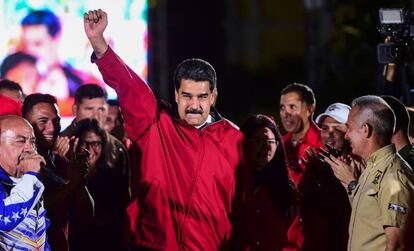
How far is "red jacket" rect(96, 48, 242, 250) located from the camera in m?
Result: 6.59

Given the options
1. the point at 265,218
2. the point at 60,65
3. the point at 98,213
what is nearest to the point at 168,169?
the point at 265,218

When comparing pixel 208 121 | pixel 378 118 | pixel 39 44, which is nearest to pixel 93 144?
pixel 208 121

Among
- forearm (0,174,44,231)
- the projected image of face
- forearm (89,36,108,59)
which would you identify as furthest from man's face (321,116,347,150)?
the projected image of face

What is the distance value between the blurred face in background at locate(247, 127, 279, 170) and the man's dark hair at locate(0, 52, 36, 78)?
23.0ft

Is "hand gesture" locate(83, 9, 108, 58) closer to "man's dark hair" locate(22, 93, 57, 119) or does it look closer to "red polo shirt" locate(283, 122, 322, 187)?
"man's dark hair" locate(22, 93, 57, 119)

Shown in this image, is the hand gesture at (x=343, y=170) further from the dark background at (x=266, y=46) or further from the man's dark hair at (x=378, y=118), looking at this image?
the dark background at (x=266, y=46)

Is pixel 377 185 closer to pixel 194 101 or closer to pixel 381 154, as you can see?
pixel 381 154

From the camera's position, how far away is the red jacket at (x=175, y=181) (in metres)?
6.59

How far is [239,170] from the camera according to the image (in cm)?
675

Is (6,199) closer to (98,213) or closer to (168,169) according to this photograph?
(168,169)

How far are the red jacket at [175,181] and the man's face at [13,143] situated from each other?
23.8 inches

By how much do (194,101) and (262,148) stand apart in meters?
0.92

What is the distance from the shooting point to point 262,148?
7.43m

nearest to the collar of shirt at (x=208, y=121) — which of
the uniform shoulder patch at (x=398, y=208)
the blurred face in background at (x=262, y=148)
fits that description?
the blurred face in background at (x=262, y=148)
